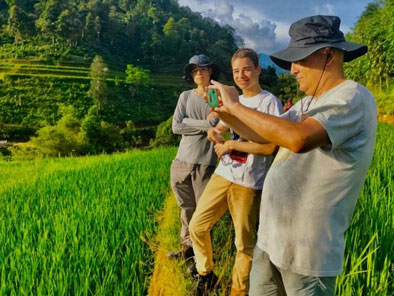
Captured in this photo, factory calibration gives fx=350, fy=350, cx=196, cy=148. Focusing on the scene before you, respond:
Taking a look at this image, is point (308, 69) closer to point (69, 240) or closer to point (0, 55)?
point (69, 240)

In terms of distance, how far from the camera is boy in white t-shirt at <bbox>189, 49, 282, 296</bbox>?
1969mm

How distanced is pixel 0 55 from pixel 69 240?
61.2 m

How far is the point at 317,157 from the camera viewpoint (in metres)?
1.13

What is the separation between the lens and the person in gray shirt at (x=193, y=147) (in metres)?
2.56

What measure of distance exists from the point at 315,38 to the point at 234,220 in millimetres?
1186

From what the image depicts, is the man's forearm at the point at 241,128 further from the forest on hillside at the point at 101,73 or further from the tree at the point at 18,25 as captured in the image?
the tree at the point at 18,25

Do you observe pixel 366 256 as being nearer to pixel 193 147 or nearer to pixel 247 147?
pixel 247 147

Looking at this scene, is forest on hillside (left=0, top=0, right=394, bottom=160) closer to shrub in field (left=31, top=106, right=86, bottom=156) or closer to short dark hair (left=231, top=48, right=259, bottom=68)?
shrub in field (left=31, top=106, right=86, bottom=156)

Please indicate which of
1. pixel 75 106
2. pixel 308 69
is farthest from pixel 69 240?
pixel 75 106

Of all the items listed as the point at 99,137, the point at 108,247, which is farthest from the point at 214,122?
the point at 99,137

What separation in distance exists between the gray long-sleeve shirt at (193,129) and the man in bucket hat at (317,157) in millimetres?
1312

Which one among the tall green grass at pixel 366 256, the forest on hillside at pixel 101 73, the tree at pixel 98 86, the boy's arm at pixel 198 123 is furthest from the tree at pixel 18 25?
the tall green grass at pixel 366 256

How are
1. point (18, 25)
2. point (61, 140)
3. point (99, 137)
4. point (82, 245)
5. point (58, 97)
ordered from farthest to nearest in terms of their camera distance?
point (18, 25)
point (58, 97)
point (99, 137)
point (61, 140)
point (82, 245)

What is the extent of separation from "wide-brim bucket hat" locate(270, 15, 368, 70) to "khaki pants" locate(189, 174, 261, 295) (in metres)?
0.96
